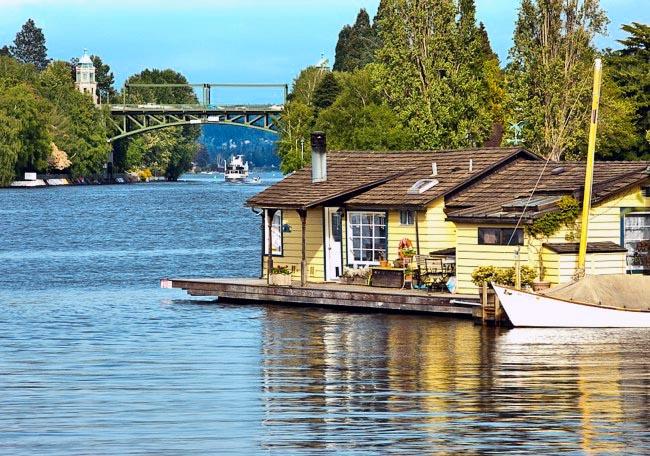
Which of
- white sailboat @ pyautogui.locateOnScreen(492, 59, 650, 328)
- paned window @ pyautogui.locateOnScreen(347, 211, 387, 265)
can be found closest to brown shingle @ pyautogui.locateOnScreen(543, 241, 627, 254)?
white sailboat @ pyautogui.locateOnScreen(492, 59, 650, 328)

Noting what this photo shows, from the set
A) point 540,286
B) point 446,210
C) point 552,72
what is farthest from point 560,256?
point 552,72

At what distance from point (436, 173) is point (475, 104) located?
41285 millimetres

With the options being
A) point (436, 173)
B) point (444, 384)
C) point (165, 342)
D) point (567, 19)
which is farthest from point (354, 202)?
point (567, 19)

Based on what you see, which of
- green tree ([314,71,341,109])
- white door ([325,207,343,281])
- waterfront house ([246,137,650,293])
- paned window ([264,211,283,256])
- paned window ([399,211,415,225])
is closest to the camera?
waterfront house ([246,137,650,293])

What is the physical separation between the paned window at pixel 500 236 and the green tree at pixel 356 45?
384ft

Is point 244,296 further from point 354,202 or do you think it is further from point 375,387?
point 375,387

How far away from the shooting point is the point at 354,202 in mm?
41844

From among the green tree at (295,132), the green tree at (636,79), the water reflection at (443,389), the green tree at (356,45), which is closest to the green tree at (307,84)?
the green tree at (356,45)

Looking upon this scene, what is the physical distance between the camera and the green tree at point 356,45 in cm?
15812

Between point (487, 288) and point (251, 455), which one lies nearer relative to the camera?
point (251, 455)

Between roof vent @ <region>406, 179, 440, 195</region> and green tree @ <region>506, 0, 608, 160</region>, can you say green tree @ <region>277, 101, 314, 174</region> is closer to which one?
green tree @ <region>506, 0, 608, 160</region>

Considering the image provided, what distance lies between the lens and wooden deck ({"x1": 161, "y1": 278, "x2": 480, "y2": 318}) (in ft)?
124

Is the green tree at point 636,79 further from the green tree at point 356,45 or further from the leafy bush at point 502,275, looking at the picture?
the green tree at point 356,45

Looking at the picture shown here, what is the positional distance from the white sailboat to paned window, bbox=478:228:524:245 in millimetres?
1931
